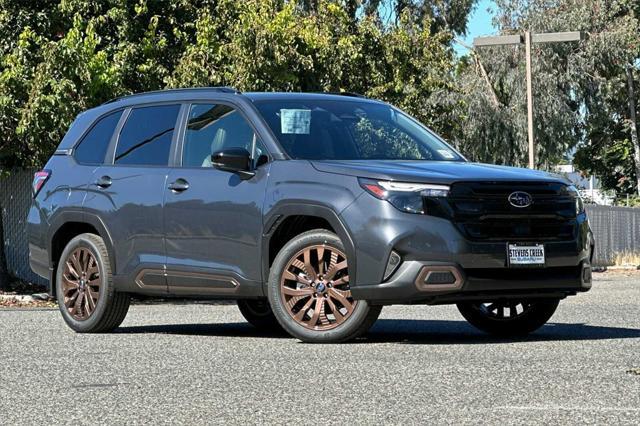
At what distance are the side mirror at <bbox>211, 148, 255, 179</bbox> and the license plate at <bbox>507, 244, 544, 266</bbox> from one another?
2078 millimetres

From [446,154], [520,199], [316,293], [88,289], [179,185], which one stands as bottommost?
[88,289]

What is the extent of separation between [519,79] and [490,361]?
42.2 meters

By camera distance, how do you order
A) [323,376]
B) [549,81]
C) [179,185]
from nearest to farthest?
1. [323,376]
2. [179,185]
3. [549,81]

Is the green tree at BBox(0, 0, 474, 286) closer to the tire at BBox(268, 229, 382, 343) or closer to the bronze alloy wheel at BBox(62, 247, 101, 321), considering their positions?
the bronze alloy wheel at BBox(62, 247, 101, 321)

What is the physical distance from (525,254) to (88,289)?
396cm

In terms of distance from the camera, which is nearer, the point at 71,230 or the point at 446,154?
the point at 446,154

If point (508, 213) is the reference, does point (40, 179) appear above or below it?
above

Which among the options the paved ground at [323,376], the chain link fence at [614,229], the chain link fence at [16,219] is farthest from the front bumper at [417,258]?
the chain link fence at [614,229]

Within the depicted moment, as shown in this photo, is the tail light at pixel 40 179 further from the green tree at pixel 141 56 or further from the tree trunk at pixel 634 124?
the tree trunk at pixel 634 124

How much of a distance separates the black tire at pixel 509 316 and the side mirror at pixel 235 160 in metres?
2.14

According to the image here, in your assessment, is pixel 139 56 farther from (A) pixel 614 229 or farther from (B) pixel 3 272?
(A) pixel 614 229

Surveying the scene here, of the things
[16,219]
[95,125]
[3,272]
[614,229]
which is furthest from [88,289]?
[614,229]

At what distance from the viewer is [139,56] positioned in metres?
24.3

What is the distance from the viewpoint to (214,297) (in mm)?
11289
